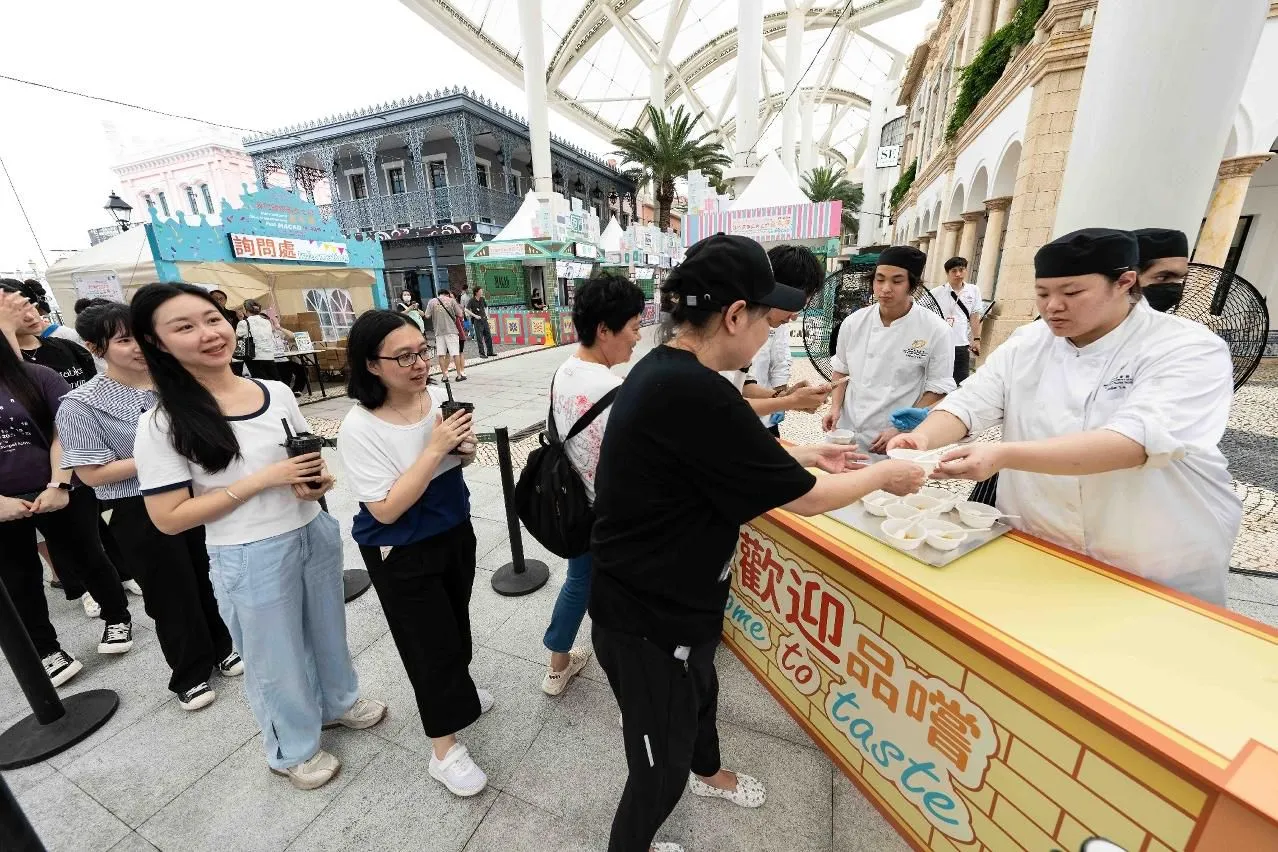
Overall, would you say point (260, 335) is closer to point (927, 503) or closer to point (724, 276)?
point (724, 276)

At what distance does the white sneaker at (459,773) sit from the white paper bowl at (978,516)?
79.7 inches

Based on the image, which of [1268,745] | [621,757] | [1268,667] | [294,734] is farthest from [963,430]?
[294,734]

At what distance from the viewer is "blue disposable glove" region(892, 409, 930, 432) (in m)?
2.12

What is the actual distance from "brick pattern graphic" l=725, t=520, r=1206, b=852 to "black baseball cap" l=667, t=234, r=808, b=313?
103 centimetres

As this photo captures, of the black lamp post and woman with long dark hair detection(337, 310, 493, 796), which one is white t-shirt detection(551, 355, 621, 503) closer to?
woman with long dark hair detection(337, 310, 493, 796)

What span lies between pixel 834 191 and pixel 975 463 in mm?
36944

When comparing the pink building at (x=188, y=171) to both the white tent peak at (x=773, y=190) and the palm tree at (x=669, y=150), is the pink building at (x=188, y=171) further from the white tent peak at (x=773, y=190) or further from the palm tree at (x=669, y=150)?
the white tent peak at (x=773, y=190)

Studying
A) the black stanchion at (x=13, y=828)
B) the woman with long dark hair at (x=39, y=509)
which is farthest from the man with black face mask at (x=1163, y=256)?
the woman with long dark hair at (x=39, y=509)

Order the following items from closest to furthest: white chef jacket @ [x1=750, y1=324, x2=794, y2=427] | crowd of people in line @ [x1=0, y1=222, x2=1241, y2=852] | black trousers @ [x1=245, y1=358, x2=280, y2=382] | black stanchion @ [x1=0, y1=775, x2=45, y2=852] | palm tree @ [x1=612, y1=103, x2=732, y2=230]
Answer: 1. black stanchion @ [x1=0, y1=775, x2=45, y2=852]
2. crowd of people in line @ [x1=0, y1=222, x2=1241, y2=852]
3. white chef jacket @ [x1=750, y1=324, x2=794, y2=427]
4. black trousers @ [x1=245, y1=358, x2=280, y2=382]
5. palm tree @ [x1=612, y1=103, x2=732, y2=230]

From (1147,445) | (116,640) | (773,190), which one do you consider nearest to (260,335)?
(116,640)

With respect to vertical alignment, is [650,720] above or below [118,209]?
below

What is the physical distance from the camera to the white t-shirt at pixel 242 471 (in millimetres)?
1489

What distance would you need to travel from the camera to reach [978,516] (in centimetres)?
173

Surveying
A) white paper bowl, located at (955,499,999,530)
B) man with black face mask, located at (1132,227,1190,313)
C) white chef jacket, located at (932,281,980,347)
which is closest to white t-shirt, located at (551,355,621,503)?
white paper bowl, located at (955,499,999,530)
